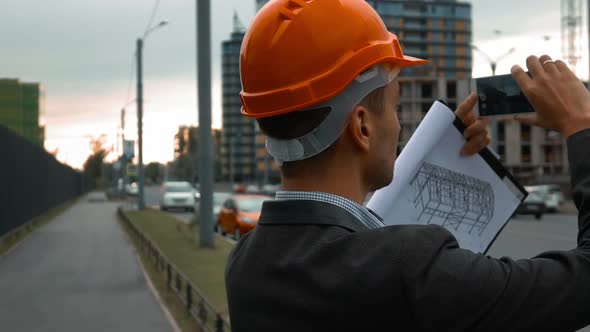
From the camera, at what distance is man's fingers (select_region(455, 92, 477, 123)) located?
5.76ft

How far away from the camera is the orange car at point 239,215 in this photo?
880 inches

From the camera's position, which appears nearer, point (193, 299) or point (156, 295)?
point (193, 299)

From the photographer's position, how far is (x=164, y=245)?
18953 mm

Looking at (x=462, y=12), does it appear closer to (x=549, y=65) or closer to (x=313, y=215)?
(x=549, y=65)

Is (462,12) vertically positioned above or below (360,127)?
above

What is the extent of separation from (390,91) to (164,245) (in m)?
17.9

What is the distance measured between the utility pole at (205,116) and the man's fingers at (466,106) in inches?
610

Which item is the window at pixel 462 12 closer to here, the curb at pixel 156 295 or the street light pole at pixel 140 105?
the street light pole at pixel 140 105

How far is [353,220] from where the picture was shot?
142cm

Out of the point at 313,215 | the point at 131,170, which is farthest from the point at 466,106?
the point at 131,170

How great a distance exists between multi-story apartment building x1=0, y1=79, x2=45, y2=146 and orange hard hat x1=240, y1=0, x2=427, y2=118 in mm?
37840

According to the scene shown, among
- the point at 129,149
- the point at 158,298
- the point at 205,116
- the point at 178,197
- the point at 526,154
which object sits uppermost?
the point at 526,154

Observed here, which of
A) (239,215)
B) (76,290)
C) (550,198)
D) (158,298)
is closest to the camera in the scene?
(158,298)

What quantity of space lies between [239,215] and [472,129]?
2151 cm
